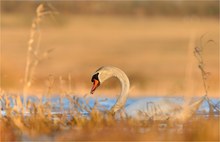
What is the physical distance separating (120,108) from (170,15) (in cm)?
2336

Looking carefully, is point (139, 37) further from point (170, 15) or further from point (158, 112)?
point (158, 112)

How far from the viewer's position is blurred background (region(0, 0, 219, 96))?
A: 20453 mm

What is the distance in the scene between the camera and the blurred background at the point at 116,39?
20.5 m

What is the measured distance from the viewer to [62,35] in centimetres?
2919

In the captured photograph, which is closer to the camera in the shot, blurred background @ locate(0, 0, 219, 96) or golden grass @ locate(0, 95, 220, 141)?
golden grass @ locate(0, 95, 220, 141)

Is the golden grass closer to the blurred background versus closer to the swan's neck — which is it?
the swan's neck

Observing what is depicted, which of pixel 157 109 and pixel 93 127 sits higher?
pixel 157 109

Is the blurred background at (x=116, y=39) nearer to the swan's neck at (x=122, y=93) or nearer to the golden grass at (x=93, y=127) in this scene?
the swan's neck at (x=122, y=93)

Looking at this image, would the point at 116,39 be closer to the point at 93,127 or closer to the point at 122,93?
the point at 122,93

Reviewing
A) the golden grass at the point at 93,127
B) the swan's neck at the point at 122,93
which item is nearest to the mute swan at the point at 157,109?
the swan's neck at the point at 122,93

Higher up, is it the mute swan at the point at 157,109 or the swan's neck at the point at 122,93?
the swan's neck at the point at 122,93

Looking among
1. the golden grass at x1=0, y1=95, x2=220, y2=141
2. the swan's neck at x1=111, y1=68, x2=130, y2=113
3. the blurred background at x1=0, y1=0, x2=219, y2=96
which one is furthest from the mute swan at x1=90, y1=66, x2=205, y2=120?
the blurred background at x1=0, y1=0, x2=219, y2=96

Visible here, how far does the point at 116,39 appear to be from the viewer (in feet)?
96.4

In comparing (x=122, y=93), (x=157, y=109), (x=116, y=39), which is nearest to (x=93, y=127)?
(x=157, y=109)
